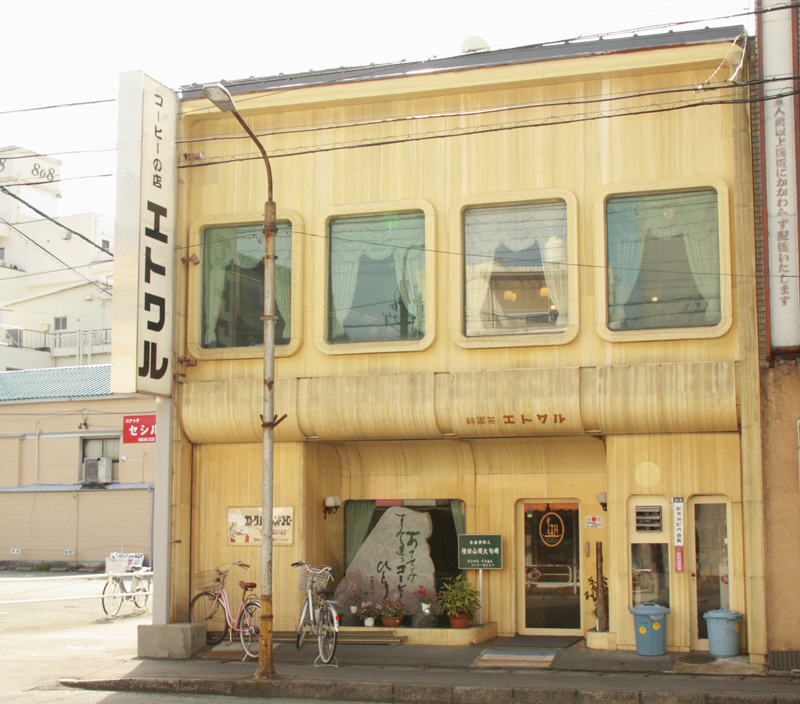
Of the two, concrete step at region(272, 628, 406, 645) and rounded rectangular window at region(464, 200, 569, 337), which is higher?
rounded rectangular window at region(464, 200, 569, 337)

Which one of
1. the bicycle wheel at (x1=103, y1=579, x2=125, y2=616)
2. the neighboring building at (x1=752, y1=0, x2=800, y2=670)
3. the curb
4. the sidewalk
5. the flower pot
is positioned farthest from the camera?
the bicycle wheel at (x1=103, y1=579, x2=125, y2=616)

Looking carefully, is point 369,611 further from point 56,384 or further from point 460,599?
point 56,384

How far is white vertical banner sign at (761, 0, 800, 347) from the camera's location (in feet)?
42.3

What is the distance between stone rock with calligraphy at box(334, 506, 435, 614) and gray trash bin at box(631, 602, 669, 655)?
3770 millimetres

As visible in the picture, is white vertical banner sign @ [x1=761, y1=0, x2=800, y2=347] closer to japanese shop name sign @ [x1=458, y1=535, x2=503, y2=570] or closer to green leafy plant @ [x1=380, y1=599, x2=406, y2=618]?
japanese shop name sign @ [x1=458, y1=535, x2=503, y2=570]

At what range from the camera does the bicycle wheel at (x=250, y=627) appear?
1463cm

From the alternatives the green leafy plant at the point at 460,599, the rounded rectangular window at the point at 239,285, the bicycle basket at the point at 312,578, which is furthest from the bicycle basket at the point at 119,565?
the green leafy plant at the point at 460,599

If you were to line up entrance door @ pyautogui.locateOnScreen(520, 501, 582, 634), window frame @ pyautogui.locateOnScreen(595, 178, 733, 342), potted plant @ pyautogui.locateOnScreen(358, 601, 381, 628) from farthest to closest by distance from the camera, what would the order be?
entrance door @ pyautogui.locateOnScreen(520, 501, 582, 634)
potted plant @ pyautogui.locateOnScreen(358, 601, 381, 628)
window frame @ pyautogui.locateOnScreen(595, 178, 733, 342)

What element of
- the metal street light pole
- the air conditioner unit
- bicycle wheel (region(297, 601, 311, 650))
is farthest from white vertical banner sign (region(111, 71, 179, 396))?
the air conditioner unit

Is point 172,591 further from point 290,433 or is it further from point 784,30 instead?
point 784,30

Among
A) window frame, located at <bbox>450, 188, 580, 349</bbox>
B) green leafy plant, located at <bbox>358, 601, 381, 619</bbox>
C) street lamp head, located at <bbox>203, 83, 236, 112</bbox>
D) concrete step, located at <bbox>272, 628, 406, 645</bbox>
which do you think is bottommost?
concrete step, located at <bbox>272, 628, 406, 645</bbox>

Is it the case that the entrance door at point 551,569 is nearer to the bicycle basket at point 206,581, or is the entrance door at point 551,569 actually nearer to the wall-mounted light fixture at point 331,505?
the wall-mounted light fixture at point 331,505

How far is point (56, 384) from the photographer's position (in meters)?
34.2

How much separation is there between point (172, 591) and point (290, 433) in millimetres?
3238
